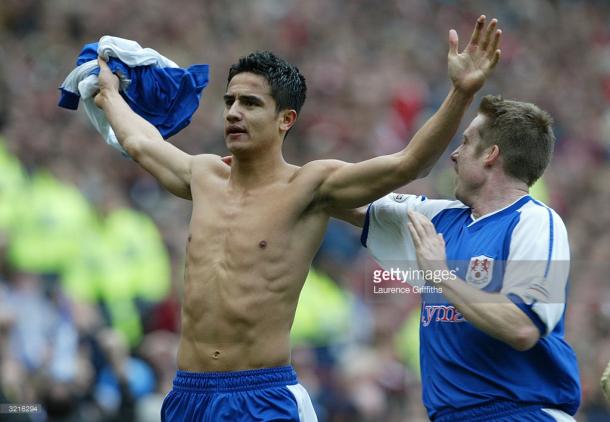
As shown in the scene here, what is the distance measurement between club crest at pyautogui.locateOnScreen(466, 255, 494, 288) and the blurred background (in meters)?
3.88

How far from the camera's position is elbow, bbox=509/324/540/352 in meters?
5.54

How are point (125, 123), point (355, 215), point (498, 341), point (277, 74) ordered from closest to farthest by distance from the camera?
point (498, 341) < point (277, 74) < point (355, 215) < point (125, 123)

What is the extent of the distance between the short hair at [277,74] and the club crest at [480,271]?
4.25 feet

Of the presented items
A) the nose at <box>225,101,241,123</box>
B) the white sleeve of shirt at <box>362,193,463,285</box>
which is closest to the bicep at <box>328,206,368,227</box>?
the white sleeve of shirt at <box>362,193,463,285</box>

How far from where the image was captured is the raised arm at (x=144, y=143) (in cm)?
656

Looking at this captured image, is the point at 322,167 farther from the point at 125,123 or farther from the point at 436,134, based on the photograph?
the point at 125,123

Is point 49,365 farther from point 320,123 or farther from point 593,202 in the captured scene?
point 593,202

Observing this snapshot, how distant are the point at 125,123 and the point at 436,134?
6.19ft

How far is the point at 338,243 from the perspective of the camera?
1206 cm

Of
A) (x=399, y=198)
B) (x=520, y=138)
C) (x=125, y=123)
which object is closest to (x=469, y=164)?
(x=520, y=138)

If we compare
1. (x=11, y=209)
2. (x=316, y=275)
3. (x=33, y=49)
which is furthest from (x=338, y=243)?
(x=33, y=49)

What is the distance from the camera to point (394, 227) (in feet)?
20.8

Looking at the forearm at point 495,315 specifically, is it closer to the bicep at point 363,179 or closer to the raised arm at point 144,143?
the bicep at point 363,179

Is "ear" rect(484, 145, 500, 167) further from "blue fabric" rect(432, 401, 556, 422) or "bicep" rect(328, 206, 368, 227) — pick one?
"blue fabric" rect(432, 401, 556, 422)
